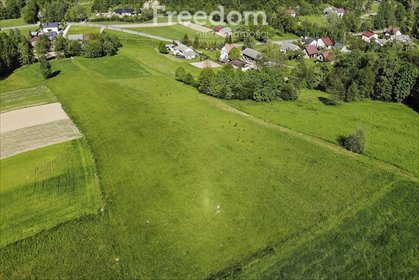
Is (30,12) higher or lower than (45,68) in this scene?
higher

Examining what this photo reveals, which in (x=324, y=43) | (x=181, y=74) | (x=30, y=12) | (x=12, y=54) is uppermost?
(x=30, y=12)

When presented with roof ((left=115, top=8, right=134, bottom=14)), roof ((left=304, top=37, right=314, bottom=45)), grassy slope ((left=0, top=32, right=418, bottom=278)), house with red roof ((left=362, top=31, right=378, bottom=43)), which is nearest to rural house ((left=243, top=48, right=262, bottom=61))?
roof ((left=304, top=37, right=314, bottom=45))

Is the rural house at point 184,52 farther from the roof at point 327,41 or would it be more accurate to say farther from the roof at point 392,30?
the roof at point 392,30

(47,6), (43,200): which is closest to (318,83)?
(43,200)

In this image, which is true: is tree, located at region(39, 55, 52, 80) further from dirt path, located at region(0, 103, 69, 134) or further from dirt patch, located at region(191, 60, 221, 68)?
dirt patch, located at region(191, 60, 221, 68)

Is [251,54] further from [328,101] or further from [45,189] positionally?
[45,189]

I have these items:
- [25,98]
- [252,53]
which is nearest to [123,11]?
[252,53]

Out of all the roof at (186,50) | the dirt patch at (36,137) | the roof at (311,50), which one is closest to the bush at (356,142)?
the dirt patch at (36,137)
